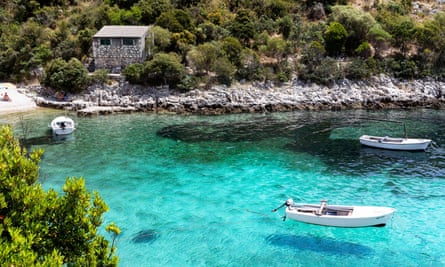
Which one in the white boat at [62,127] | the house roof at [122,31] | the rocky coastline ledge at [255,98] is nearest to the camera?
the white boat at [62,127]

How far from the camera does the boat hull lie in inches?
874

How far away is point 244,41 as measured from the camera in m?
63.1

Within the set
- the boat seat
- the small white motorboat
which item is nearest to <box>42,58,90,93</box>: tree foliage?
the small white motorboat

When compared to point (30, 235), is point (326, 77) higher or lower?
higher

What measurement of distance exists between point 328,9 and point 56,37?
46.6m

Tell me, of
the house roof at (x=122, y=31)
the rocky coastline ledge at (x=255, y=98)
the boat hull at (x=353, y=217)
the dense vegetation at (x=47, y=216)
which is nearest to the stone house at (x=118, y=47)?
the house roof at (x=122, y=31)

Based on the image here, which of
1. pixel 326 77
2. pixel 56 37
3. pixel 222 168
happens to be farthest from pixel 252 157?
pixel 56 37

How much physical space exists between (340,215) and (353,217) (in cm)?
95

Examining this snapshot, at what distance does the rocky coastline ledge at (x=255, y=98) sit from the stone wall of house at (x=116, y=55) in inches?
153

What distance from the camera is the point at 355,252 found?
2166cm

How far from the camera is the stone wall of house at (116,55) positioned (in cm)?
5750

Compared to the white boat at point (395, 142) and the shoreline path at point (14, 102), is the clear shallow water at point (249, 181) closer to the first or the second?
the white boat at point (395, 142)

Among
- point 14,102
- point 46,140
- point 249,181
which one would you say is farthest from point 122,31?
point 249,181

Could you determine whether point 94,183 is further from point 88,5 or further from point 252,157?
point 88,5
